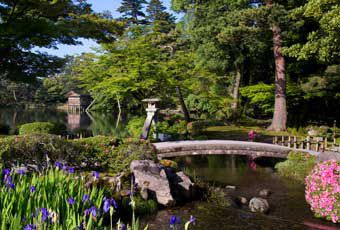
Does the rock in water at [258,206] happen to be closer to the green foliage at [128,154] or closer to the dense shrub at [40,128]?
the green foliage at [128,154]

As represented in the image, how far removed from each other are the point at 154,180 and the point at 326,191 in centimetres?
407

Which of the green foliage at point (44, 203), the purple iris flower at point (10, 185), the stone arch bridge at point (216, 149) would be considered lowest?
the stone arch bridge at point (216, 149)

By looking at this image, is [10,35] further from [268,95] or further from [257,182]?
[268,95]

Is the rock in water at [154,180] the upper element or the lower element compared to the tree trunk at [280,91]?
lower

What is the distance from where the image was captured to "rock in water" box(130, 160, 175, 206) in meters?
8.30

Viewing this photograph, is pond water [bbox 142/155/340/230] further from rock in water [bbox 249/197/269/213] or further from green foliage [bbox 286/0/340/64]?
green foliage [bbox 286/0/340/64]

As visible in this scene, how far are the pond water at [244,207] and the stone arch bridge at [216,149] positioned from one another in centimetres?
89

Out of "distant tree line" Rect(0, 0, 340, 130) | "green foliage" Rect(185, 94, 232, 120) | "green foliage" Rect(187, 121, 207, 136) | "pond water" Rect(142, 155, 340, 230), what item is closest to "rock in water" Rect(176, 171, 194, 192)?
"pond water" Rect(142, 155, 340, 230)

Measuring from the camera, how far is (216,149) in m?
13.9

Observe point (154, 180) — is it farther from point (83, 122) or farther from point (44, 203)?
point (83, 122)

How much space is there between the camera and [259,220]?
7.89 metres

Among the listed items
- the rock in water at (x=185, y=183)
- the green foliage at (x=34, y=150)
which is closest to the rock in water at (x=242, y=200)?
the rock in water at (x=185, y=183)

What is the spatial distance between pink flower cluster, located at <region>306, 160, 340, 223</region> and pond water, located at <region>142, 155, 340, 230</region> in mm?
264

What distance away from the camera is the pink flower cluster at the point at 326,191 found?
26.3 feet
